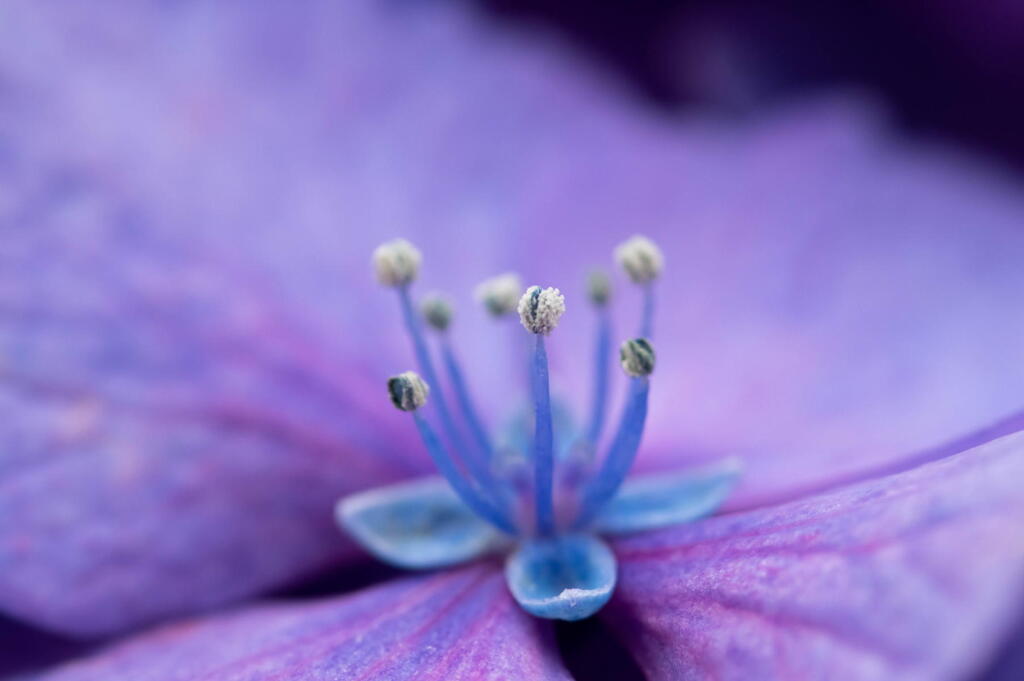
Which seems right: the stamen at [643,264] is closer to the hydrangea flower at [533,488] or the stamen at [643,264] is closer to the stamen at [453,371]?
the hydrangea flower at [533,488]

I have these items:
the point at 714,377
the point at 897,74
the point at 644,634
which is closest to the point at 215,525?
the point at 644,634

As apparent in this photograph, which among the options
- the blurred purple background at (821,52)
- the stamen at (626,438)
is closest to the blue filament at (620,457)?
Answer: the stamen at (626,438)

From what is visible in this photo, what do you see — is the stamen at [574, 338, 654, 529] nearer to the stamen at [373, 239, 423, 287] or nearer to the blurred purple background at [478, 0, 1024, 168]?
the stamen at [373, 239, 423, 287]

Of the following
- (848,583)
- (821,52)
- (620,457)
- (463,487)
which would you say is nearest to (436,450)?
(463,487)

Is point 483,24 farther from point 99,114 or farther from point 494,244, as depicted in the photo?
point 99,114

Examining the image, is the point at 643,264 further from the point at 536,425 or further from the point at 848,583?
the point at 848,583

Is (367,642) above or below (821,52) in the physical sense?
below
